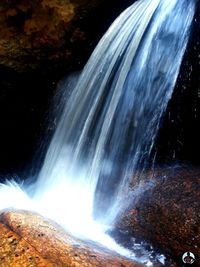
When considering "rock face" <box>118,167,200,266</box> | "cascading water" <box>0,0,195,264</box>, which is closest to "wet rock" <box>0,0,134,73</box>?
"cascading water" <box>0,0,195,264</box>

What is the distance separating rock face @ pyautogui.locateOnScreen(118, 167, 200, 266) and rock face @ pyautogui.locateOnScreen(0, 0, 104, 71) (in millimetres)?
4669

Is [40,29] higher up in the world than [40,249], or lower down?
higher up

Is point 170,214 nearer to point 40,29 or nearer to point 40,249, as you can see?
point 40,249

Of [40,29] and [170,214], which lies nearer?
[170,214]

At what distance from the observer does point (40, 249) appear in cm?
290

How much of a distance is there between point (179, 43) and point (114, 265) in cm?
362

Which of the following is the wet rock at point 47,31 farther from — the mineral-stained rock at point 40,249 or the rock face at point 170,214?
the mineral-stained rock at point 40,249

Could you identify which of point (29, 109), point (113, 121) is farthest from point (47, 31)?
point (113, 121)

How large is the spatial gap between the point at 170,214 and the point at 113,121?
2.24 meters

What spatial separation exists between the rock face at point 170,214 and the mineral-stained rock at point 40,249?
3.01 ft

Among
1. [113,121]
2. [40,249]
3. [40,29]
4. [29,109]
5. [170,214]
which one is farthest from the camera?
[29,109]

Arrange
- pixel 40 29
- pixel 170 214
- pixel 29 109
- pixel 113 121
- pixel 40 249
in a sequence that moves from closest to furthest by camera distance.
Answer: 1. pixel 40 249
2. pixel 170 214
3. pixel 113 121
4. pixel 40 29
5. pixel 29 109

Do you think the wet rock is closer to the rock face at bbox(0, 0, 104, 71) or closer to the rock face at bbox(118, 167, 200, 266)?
the rock face at bbox(0, 0, 104, 71)

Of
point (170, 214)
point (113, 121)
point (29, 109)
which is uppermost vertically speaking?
point (29, 109)
